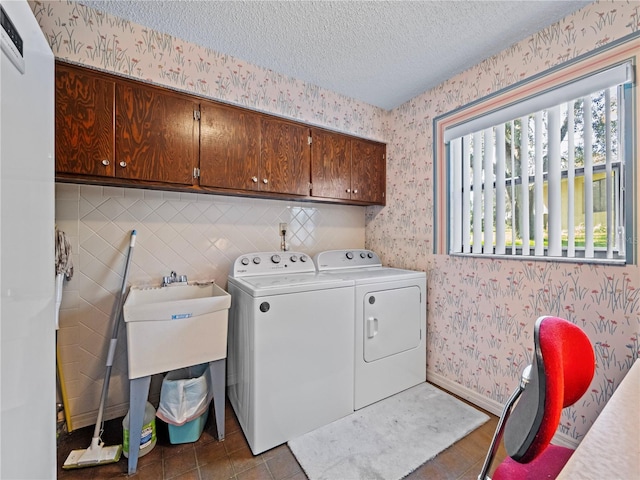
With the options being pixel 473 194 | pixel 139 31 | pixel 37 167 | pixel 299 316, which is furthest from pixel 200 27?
pixel 473 194

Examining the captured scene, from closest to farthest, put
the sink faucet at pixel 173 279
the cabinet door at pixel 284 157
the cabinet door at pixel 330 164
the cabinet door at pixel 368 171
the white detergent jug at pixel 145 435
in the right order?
the white detergent jug at pixel 145 435, the sink faucet at pixel 173 279, the cabinet door at pixel 284 157, the cabinet door at pixel 330 164, the cabinet door at pixel 368 171

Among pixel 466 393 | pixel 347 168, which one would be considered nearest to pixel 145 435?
pixel 466 393

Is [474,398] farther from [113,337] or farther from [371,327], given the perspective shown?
[113,337]

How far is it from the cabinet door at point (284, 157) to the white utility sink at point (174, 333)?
0.96m

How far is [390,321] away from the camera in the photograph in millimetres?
2078

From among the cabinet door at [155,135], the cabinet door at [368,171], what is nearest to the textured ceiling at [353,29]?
the cabinet door at [155,135]

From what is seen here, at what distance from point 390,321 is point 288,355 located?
2.79 ft

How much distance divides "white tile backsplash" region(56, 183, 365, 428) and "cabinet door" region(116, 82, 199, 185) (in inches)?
12.9

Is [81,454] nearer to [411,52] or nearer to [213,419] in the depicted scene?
[213,419]

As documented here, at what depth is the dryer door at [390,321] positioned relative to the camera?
198cm

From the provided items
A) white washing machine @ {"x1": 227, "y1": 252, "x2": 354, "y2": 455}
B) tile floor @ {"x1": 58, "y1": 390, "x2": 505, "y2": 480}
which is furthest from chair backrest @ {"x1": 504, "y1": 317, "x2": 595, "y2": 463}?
white washing machine @ {"x1": 227, "y1": 252, "x2": 354, "y2": 455}

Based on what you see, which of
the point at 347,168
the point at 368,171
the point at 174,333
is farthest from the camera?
the point at 368,171

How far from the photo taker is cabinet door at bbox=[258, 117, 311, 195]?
2061 mm

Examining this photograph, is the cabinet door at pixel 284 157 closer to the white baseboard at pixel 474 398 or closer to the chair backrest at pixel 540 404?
the chair backrest at pixel 540 404
